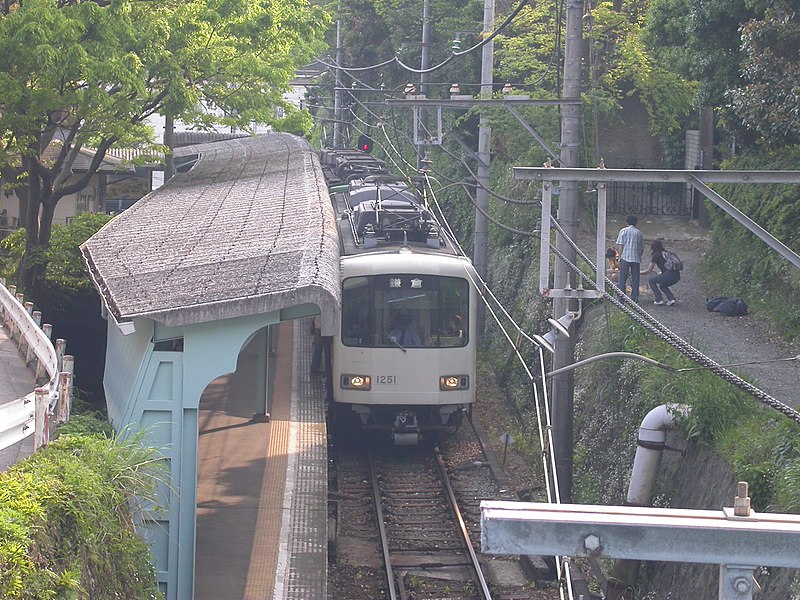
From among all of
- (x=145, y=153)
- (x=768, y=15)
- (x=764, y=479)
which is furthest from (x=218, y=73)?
(x=764, y=479)

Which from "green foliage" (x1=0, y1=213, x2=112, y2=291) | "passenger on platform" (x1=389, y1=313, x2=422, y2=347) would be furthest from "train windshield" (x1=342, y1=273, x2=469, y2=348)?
"green foliage" (x1=0, y1=213, x2=112, y2=291)

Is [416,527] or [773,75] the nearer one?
[416,527]

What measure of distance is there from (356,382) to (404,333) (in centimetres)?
88

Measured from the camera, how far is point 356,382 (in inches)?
556

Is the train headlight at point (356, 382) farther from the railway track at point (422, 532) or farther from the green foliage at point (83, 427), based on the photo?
the green foliage at point (83, 427)

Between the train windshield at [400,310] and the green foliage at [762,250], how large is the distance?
4.37 metres

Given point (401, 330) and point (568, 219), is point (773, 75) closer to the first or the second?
point (568, 219)

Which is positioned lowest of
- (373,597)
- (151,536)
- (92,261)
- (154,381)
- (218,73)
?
(373,597)

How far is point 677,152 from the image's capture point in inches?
1019

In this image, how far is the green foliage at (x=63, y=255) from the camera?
16812 mm

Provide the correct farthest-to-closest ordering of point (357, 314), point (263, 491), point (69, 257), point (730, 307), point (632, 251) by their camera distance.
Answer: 1. point (69, 257)
2. point (632, 251)
3. point (730, 307)
4. point (357, 314)
5. point (263, 491)

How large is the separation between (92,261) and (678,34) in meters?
12.0

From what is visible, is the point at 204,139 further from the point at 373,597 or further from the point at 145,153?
the point at 373,597

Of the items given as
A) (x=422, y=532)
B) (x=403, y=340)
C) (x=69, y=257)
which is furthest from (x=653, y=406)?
(x=69, y=257)
